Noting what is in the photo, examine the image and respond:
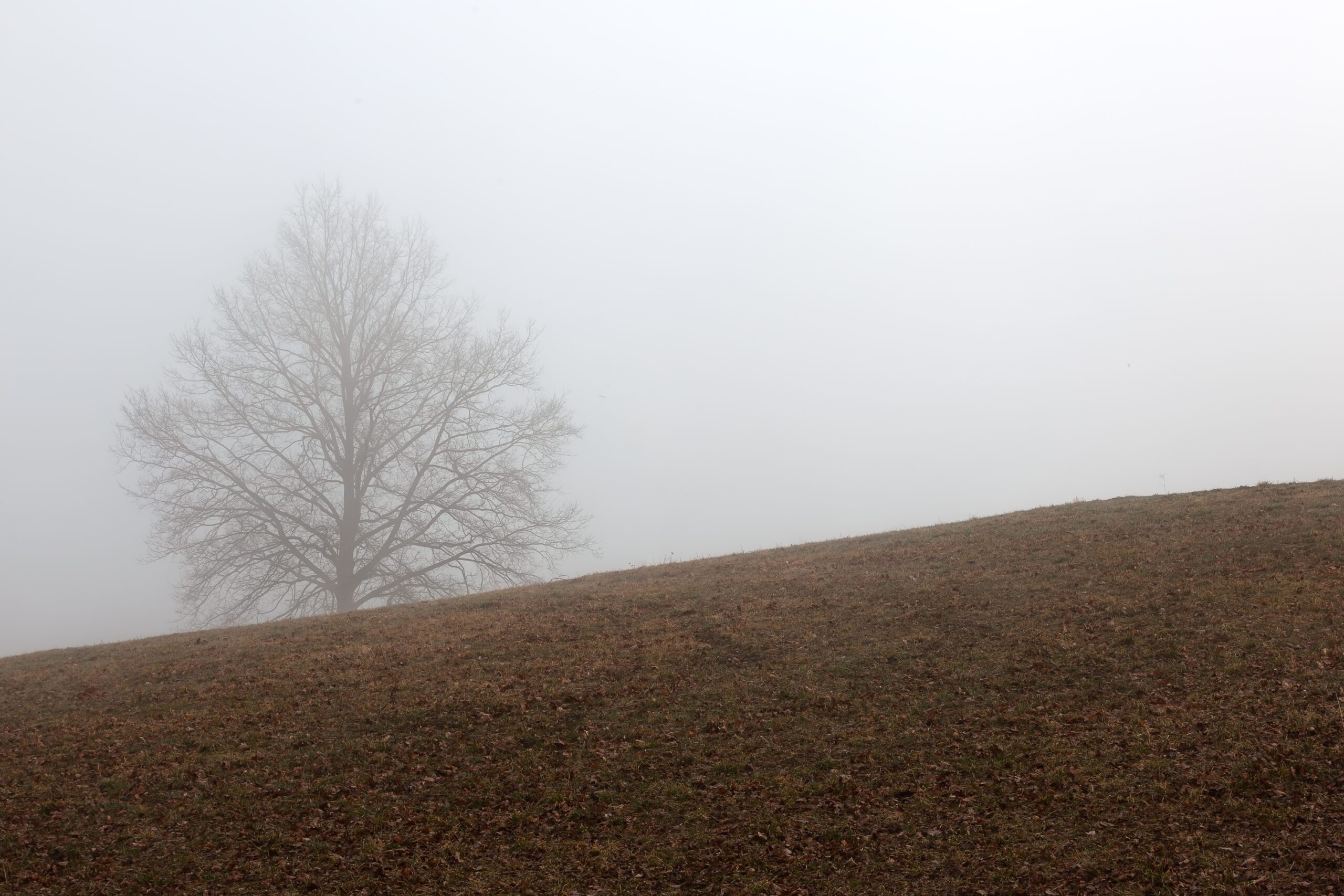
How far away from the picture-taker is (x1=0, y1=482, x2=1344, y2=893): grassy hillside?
6281mm

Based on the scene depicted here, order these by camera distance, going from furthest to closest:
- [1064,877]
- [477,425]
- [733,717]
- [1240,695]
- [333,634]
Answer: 1. [477,425]
2. [333,634]
3. [733,717]
4. [1240,695]
5. [1064,877]

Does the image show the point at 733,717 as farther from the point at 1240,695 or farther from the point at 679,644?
the point at 1240,695

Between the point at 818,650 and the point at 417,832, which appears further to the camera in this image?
the point at 818,650

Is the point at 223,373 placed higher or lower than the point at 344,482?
higher

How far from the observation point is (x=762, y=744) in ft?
26.5

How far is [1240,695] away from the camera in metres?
7.57

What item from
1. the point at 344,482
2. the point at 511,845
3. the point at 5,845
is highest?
the point at 344,482

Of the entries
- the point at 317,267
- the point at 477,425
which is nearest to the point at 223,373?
the point at 317,267

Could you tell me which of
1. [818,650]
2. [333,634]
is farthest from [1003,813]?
Result: [333,634]

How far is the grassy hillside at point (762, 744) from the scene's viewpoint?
247 inches

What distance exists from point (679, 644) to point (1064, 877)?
5659mm

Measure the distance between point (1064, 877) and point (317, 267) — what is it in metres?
23.3

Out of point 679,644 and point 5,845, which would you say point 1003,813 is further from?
point 5,845

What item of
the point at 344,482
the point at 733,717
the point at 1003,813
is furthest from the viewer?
the point at 344,482
